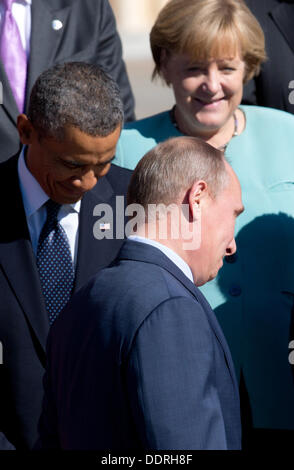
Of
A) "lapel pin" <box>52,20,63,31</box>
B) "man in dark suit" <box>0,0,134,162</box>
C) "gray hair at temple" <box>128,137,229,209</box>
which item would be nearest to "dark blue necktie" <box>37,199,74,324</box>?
"man in dark suit" <box>0,0,134,162</box>

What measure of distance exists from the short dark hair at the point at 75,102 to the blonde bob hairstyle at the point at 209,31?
1.93 feet

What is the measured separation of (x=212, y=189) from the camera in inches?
84.0

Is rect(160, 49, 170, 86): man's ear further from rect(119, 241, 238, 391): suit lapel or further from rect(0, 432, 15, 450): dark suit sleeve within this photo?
rect(0, 432, 15, 450): dark suit sleeve

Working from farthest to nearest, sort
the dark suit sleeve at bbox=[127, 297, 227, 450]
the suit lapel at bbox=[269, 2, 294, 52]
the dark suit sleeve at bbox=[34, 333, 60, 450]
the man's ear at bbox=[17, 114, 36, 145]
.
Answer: the suit lapel at bbox=[269, 2, 294, 52] < the man's ear at bbox=[17, 114, 36, 145] < the dark suit sleeve at bbox=[34, 333, 60, 450] < the dark suit sleeve at bbox=[127, 297, 227, 450]

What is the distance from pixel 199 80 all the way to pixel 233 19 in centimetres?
25

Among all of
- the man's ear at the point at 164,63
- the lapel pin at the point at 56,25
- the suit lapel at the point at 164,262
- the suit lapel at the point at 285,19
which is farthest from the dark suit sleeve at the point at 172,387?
the suit lapel at the point at 285,19

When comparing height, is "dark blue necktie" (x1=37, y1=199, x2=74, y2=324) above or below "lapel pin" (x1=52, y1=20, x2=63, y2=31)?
below

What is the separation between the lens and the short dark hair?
2.62 metres

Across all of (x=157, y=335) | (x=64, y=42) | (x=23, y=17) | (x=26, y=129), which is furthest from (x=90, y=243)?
(x=23, y=17)

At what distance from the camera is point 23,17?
3.42 m

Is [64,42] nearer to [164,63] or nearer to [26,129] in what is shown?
[164,63]

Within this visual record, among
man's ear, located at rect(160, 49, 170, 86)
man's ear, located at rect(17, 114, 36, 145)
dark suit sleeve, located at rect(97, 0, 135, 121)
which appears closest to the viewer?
man's ear, located at rect(17, 114, 36, 145)

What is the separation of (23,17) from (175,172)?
1590 mm

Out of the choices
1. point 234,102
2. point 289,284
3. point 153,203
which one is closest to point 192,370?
point 153,203
